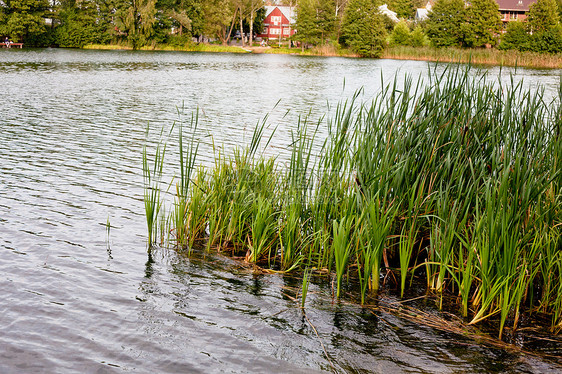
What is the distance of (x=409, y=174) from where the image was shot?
5879 mm

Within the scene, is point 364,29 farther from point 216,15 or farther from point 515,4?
point 515,4

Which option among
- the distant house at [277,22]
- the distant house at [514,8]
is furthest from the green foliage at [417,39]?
the distant house at [277,22]

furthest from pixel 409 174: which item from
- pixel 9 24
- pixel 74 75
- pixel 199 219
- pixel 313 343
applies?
pixel 9 24

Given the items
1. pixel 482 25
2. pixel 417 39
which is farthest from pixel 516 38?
pixel 417 39

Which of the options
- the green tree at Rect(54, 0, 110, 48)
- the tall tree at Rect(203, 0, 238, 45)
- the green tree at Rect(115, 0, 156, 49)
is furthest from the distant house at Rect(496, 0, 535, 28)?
the green tree at Rect(54, 0, 110, 48)

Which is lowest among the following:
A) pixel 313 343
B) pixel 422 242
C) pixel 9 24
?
pixel 313 343

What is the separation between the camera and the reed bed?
495cm

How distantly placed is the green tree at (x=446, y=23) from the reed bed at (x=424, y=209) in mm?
77456

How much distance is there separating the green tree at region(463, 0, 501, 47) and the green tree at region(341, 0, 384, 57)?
1345cm

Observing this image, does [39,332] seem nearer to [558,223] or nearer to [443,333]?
[443,333]

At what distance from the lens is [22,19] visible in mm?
62094

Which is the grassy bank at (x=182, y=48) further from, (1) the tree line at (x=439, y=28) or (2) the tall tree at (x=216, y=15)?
(1) the tree line at (x=439, y=28)

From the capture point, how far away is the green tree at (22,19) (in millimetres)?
61566

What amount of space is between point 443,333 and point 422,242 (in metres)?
1.41
